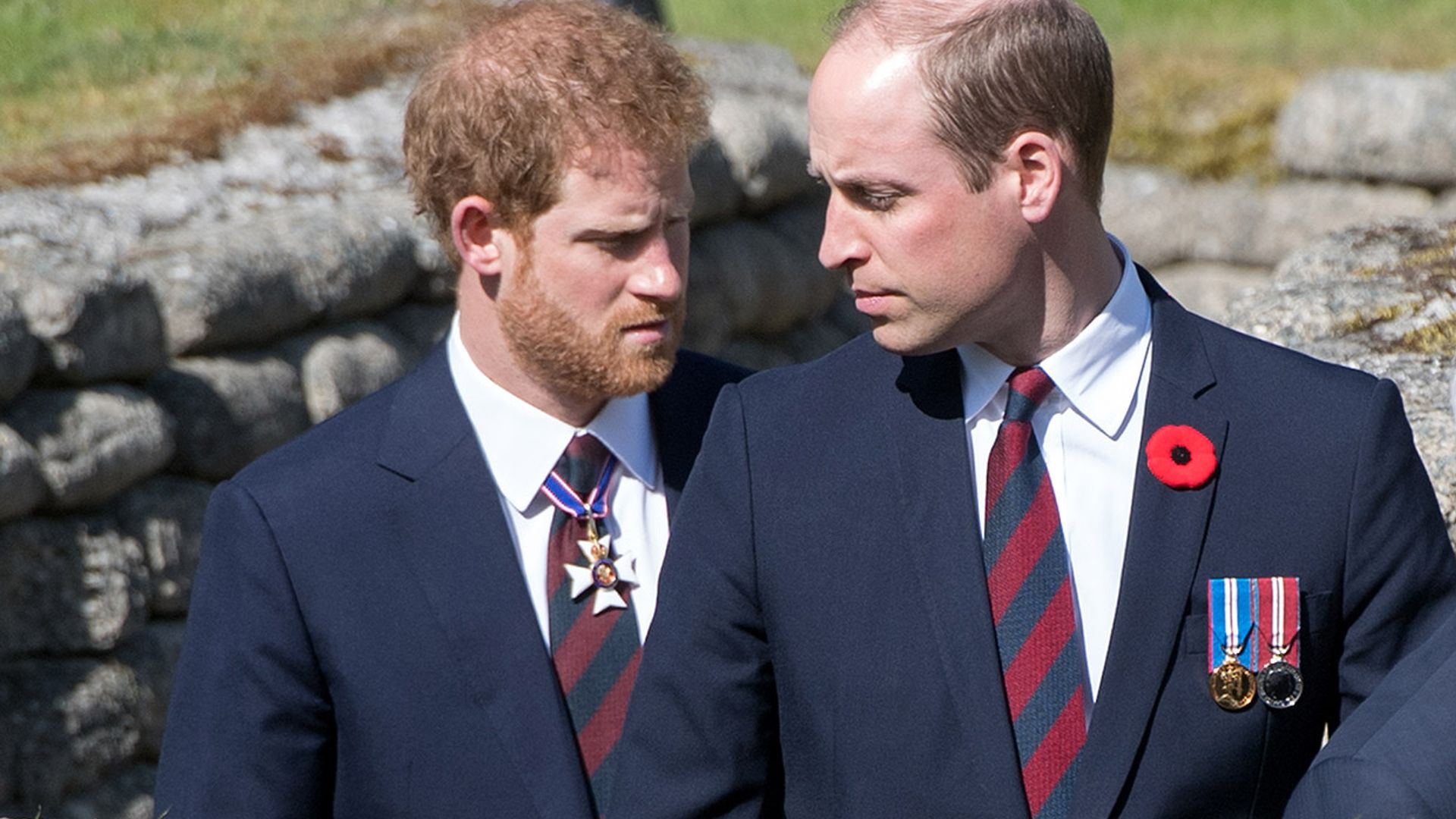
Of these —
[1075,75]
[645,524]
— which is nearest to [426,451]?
[645,524]

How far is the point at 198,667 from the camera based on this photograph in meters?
2.54

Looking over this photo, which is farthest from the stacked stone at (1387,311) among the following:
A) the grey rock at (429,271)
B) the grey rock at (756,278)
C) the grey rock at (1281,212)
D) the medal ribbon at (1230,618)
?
the grey rock at (1281,212)

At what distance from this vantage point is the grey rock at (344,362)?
183 inches

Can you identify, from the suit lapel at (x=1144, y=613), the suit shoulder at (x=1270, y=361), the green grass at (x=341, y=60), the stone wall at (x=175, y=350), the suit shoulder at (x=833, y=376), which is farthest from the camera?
the green grass at (x=341, y=60)

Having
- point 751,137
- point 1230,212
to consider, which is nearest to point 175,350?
point 751,137

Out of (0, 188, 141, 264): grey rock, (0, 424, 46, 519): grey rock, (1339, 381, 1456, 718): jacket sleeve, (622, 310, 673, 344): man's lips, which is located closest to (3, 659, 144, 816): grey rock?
(0, 424, 46, 519): grey rock

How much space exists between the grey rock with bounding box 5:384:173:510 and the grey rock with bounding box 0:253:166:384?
0.18 feet

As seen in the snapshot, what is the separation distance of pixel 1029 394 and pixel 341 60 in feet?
14.5

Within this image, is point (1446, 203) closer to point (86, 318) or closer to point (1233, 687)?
point (86, 318)

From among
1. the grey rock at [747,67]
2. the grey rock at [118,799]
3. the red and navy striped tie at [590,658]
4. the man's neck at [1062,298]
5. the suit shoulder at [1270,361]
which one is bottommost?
the grey rock at [118,799]

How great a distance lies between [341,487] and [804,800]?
849 millimetres

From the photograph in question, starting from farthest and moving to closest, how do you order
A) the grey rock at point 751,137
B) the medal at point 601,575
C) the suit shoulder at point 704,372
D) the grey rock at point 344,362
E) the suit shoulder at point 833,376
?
1. the grey rock at point 751,137
2. the grey rock at point 344,362
3. the suit shoulder at point 704,372
4. the medal at point 601,575
5. the suit shoulder at point 833,376

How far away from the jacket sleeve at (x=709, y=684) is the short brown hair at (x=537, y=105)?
603 millimetres

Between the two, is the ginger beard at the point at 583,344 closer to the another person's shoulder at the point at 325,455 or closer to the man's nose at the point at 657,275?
the man's nose at the point at 657,275
